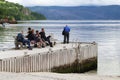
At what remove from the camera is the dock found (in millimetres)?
25631

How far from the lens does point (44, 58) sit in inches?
1140

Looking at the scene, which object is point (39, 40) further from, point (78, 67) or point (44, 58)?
point (44, 58)

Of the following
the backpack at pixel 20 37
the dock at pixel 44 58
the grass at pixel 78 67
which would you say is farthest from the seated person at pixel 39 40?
the grass at pixel 78 67

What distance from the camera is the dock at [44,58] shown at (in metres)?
25.6

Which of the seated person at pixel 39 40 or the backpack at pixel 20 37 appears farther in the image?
the seated person at pixel 39 40

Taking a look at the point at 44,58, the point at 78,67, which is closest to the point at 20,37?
the point at 44,58

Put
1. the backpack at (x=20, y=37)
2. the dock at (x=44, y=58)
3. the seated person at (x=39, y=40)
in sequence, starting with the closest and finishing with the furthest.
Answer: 1. the dock at (x=44, y=58)
2. the backpack at (x=20, y=37)
3. the seated person at (x=39, y=40)

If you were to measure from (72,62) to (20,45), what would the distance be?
14.1 feet

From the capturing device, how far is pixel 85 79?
80.3 ft

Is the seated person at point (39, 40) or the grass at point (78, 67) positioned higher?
the seated person at point (39, 40)

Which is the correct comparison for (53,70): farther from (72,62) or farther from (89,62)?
(89,62)

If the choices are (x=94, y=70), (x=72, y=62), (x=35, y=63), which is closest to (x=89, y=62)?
(x=94, y=70)

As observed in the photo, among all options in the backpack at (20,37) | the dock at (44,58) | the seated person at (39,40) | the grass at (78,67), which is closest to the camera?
the dock at (44,58)

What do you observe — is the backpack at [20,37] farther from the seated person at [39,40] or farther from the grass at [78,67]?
the grass at [78,67]
